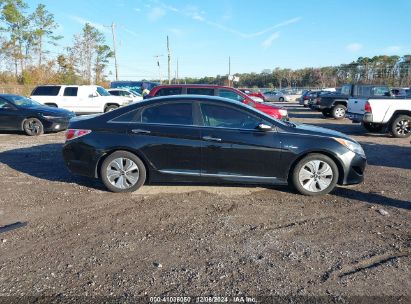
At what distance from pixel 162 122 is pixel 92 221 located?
1926 mm

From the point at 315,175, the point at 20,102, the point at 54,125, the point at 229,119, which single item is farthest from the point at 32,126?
the point at 315,175

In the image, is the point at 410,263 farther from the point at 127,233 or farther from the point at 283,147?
the point at 127,233

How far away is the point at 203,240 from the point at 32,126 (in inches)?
394

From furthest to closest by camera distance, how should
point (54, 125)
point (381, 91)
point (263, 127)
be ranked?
point (381, 91)
point (54, 125)
point (263, 127)

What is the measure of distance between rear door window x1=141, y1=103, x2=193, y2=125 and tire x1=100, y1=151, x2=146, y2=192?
665mm

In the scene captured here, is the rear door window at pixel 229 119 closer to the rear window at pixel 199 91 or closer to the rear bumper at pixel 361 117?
the rear window at pixel 199 91

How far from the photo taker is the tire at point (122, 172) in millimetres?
5590

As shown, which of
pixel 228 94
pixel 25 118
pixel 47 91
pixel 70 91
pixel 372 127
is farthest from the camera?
pixel 70 91

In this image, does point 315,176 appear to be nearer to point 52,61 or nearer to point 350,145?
point 350,145

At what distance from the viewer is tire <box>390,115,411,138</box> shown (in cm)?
1180

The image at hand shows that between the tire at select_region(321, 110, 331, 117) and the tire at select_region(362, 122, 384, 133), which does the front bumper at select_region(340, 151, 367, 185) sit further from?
the tire at select_region(321, 110, 331, 117)

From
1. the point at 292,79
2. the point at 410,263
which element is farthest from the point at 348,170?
the point at 292,79

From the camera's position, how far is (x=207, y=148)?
5441mm

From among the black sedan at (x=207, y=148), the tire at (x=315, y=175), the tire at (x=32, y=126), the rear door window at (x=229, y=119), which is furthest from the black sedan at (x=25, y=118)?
the tire at (x=315, y=175)
